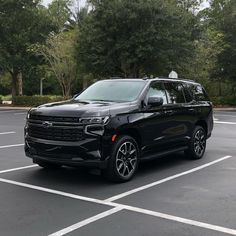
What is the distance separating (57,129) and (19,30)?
3044 centimetres

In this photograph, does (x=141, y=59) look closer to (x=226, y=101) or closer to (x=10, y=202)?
(x=226, y=101)

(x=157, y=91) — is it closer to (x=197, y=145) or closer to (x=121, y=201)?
(x=197, y=145)

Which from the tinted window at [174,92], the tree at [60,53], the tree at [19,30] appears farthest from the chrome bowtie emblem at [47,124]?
the tree at [19,30]

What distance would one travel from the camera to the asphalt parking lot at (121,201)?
4930 millimetres

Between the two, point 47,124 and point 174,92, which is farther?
point 174,92

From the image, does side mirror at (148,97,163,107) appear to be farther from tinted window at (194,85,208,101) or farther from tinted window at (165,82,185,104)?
tinted window at (194,85,208,101)

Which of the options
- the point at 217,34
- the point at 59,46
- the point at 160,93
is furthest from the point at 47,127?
the point at 217,34

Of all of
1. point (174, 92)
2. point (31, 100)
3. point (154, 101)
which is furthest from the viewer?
point (31, 100)

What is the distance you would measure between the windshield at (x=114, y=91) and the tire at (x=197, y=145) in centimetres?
202

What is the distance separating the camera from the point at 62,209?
18.3 feet

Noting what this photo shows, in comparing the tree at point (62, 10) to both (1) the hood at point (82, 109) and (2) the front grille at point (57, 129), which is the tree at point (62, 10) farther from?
(2) the front grille at point (57, 129)

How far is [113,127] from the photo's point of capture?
696cm

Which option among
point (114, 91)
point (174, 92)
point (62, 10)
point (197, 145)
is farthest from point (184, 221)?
point (62, 10)

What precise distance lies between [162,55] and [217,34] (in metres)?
10.5
